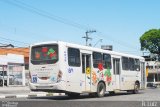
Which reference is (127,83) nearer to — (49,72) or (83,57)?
(83,57)

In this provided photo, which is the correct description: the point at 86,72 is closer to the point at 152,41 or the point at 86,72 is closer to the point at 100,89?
the point at 100,89

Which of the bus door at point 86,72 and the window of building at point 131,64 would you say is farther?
the window of building at point 131,64

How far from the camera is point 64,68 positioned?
19938 mm

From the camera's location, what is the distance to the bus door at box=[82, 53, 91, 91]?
21.6 m

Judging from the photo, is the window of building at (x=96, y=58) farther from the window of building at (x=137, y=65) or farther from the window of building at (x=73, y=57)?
the window of building at (x=137, y=65)


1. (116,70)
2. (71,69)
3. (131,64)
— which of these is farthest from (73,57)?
(131,64)

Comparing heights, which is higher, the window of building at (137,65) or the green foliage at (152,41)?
the green foliage at (152,41)

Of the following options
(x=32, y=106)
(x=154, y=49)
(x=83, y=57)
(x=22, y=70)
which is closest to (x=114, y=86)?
(x=83, y=57)

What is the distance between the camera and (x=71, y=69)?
20469 mm

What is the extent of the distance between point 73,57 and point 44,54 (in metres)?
1.61

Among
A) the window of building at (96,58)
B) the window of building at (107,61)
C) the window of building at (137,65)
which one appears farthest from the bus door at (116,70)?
the window of building at (137,65)

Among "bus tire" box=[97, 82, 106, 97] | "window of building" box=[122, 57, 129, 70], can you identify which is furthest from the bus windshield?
"window of building" box=[122, 57, 129, 70]

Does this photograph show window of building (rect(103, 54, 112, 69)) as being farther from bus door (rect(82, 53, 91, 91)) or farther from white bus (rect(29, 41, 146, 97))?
bus door (rect(82, 53, 91, 91))

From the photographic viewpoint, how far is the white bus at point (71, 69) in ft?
65.5
